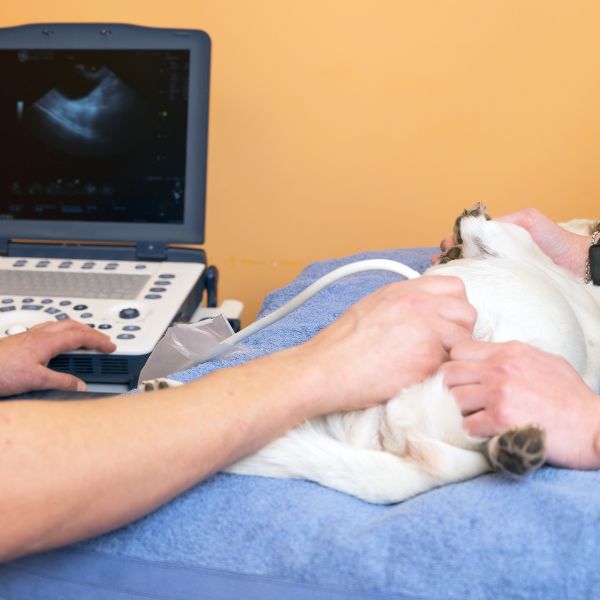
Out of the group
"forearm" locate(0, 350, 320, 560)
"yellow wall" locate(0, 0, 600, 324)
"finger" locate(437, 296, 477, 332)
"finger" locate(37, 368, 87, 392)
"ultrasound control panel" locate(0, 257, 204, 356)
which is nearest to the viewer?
"forearm" locate(0, 350, 320, 560)

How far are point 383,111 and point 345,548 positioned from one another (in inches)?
49.4

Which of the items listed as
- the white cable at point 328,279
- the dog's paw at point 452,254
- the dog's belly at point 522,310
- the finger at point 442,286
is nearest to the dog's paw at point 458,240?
the dog's paw at point 452,254

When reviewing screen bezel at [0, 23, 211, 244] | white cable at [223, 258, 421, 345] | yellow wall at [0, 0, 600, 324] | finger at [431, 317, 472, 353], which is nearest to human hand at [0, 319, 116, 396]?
white cable at [223, 258, 421, 345]

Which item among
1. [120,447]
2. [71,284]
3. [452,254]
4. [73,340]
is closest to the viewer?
[120,447]

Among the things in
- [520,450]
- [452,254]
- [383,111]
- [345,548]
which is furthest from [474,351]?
[383,111]

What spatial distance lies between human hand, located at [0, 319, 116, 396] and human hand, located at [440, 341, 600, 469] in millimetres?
501

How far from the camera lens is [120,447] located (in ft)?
1.80

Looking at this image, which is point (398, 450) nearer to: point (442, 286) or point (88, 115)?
point (442, 286)

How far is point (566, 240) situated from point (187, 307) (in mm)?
597

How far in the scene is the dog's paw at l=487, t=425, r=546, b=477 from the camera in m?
0.60

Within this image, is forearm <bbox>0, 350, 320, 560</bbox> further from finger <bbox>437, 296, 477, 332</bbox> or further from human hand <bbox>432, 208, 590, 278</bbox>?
human hand <bbox>432, 208, 590, 278</bbox>

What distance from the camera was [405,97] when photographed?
164 cm

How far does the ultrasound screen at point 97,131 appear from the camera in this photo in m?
1.29

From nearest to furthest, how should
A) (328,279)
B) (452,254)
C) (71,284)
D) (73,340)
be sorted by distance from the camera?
1. (328,279)
2. (73,340)
3. (452,254)
4. (71,284)
